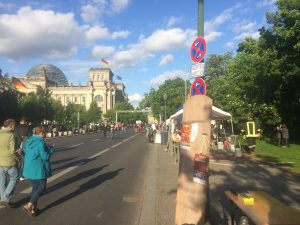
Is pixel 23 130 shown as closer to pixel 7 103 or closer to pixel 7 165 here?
pixel 7 165

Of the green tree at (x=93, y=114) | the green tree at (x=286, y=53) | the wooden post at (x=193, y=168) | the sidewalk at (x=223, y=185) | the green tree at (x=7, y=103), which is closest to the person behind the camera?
the wooden post at (x=193, y=168)

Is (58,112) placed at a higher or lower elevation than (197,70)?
higher

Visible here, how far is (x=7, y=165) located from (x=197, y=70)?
4.21 m

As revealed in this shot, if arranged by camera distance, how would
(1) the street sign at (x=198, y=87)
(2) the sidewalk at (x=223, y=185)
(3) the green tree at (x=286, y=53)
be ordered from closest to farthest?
1. (1) the street sign at (x=198, y=87)
2. (2) the sidewalk at (x=223, y=185)
3. (3) the green tree at (x=286, y=53)

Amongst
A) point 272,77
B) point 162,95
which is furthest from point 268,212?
point 162,95

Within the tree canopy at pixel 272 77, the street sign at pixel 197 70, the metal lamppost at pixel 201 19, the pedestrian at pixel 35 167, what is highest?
the tree canopy at pixel 272 77

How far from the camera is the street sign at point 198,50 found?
764cm

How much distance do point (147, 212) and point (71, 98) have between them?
178m

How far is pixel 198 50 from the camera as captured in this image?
779 cm

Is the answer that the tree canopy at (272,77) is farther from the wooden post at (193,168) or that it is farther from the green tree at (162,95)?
the green tree at (162,95)

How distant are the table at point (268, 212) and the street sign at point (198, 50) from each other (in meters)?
2.67

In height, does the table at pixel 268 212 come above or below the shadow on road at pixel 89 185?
above

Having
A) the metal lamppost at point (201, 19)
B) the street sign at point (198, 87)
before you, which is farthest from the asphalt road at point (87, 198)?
the metal lamppost at point (201, 19)

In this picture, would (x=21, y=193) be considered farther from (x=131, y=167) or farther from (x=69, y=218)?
(x=131, y=167)
